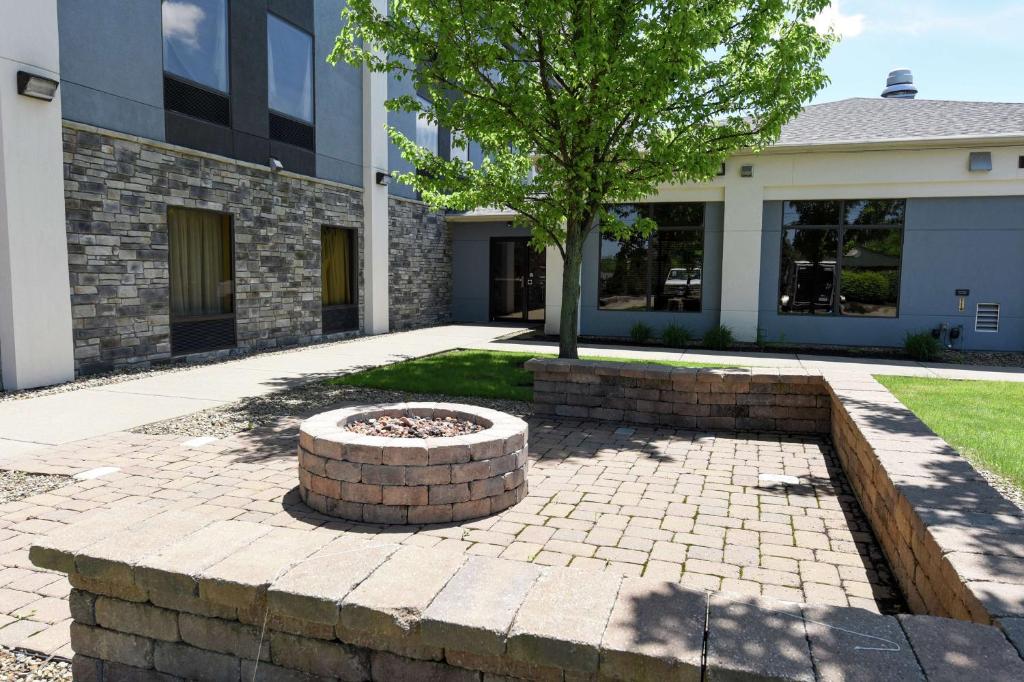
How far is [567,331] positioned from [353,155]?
7.99 meters

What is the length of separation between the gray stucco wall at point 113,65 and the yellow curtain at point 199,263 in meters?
1.48

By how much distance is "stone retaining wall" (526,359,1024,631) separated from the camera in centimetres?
255

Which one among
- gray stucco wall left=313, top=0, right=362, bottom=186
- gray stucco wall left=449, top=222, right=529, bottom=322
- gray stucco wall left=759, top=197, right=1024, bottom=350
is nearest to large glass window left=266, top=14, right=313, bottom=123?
gray stucco wall left=313, top=0, right=362, bottom=186

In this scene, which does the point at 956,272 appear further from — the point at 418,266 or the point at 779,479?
the point at 418,266

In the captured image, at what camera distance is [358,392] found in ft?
28.1

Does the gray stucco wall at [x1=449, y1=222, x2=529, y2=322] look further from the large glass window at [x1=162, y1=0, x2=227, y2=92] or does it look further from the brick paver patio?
the brick paver patio

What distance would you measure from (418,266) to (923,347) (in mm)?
11951

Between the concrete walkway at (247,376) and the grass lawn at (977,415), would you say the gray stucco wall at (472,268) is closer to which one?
the concrete walkway at (247,376)

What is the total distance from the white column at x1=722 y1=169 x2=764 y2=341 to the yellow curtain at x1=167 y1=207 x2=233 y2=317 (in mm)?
9945

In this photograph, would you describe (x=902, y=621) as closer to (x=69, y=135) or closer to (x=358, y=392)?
(x=358, y=392)

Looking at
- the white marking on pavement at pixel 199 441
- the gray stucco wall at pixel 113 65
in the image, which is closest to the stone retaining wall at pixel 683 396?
the white marking on pavement at pixel 199 441

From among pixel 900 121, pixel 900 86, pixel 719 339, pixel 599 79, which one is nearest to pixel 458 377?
pixel 599 79

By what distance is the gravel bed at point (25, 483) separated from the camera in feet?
15.3

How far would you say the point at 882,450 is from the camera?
4199 mm
